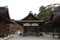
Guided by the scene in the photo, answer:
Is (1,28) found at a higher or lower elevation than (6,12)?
lower

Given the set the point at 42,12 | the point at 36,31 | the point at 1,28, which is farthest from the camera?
the point at 42,12

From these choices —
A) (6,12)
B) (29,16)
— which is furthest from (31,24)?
(6,12)

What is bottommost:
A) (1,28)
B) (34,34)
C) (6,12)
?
(34,34)

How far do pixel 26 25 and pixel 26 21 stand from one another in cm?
95

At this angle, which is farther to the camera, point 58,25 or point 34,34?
point 34,34

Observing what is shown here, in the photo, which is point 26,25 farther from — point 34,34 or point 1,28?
point 1,28

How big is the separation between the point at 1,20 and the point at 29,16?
19388 mm

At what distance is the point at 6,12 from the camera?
131 feet

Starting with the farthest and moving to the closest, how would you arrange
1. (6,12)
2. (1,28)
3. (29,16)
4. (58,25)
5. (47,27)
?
(47,27) → (29,16) → (6,12) → (58,25) → (1,28)

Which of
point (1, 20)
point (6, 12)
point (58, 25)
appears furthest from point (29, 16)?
point (1, 20)

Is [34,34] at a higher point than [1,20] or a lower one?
lower

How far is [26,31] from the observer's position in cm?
4709

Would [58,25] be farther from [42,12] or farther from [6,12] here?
[42,12]

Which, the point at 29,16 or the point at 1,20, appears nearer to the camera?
the point at 1,20
